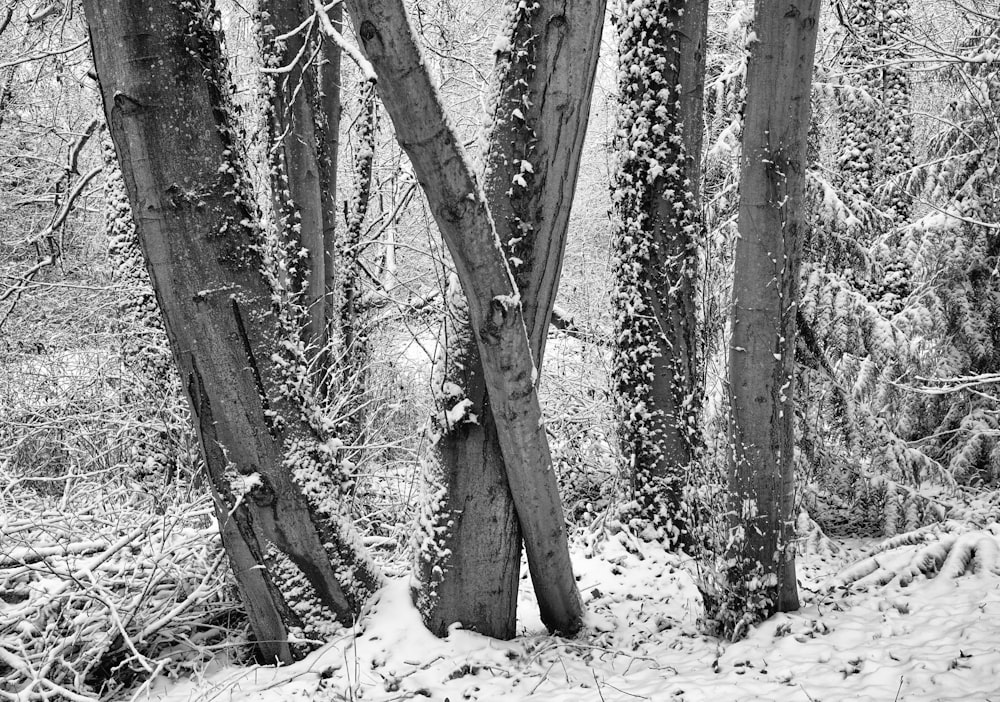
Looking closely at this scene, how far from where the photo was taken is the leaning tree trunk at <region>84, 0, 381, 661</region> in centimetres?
277

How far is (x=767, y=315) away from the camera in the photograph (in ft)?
10.9

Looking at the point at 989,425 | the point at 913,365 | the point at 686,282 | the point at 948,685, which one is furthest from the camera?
the point at 989,425

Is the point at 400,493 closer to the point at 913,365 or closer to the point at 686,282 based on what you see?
the point at 686,282

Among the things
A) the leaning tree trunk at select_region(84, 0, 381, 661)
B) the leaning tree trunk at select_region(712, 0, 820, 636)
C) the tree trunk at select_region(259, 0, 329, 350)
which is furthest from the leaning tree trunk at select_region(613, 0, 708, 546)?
the tree trunk at select_region(259, 0, 329, 350)

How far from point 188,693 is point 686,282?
13.2 ft

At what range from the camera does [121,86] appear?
274 cm

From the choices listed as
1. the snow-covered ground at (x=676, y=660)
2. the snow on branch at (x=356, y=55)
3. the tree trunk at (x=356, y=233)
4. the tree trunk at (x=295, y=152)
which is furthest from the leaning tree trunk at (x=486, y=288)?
the tree trunk at (x=356, y=233)

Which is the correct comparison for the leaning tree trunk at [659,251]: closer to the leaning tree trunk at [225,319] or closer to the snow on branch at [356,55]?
the snow on branch at [356,55]

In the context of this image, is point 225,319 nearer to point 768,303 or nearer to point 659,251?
point 768,303

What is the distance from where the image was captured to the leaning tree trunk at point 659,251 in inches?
188

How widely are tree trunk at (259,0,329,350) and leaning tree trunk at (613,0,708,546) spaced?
2746 millimetres

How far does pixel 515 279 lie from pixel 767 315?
4.21ft

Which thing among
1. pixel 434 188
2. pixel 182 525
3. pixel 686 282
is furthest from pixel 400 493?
pixel 434 188

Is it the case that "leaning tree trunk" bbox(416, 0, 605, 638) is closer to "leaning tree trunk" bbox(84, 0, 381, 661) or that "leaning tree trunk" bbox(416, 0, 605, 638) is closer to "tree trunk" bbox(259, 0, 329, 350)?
"leaning tree trunk" bbox(84, 0, 381, 661)
